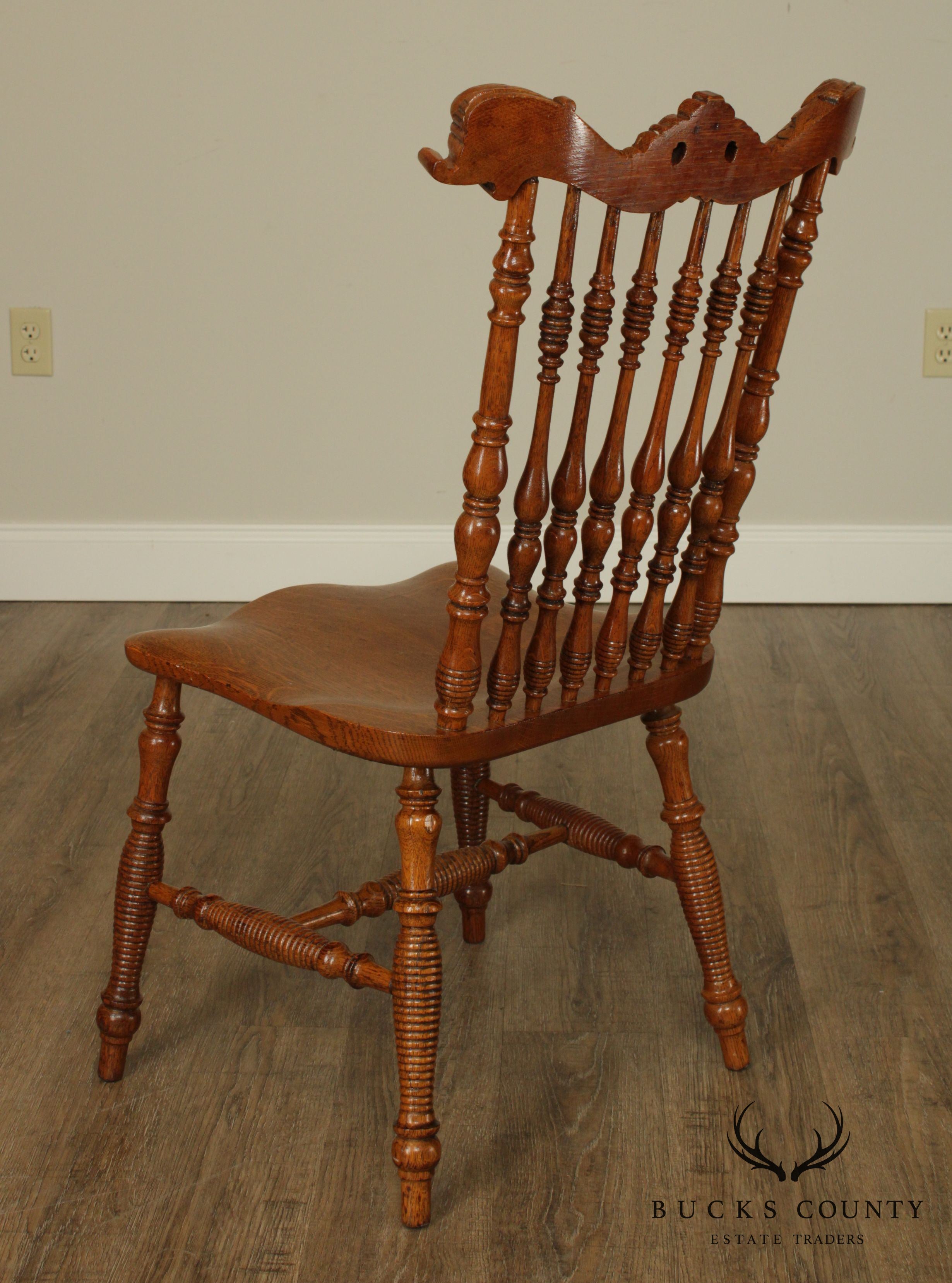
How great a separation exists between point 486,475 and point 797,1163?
2.19 feet

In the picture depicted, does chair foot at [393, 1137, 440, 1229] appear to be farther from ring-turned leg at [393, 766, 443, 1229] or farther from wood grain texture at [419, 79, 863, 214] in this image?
wood grain texture at [419, 79, 863, 214]

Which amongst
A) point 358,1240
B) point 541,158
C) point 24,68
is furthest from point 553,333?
point 24,68

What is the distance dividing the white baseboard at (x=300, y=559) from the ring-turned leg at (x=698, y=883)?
1.35 m

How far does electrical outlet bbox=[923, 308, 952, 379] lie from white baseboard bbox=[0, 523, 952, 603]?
298mm

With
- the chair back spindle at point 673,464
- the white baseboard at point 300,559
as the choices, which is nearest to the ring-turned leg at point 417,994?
the chair back spindle at point 673,464

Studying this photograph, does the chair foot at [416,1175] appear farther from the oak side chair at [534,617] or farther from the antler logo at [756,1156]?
the antler logo at [756,1156]

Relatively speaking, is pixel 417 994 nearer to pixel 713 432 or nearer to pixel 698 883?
pixel 698 883

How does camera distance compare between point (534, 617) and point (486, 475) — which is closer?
point (486, 475)

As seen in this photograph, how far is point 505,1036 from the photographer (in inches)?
50.0

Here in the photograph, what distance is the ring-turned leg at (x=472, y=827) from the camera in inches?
54.6

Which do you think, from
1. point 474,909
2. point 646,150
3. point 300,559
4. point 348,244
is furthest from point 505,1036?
point 348,244

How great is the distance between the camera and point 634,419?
2473 millimetres

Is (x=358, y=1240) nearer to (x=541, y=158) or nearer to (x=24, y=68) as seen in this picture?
(x=541, y=158)

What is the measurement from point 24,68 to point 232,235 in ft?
1.48
